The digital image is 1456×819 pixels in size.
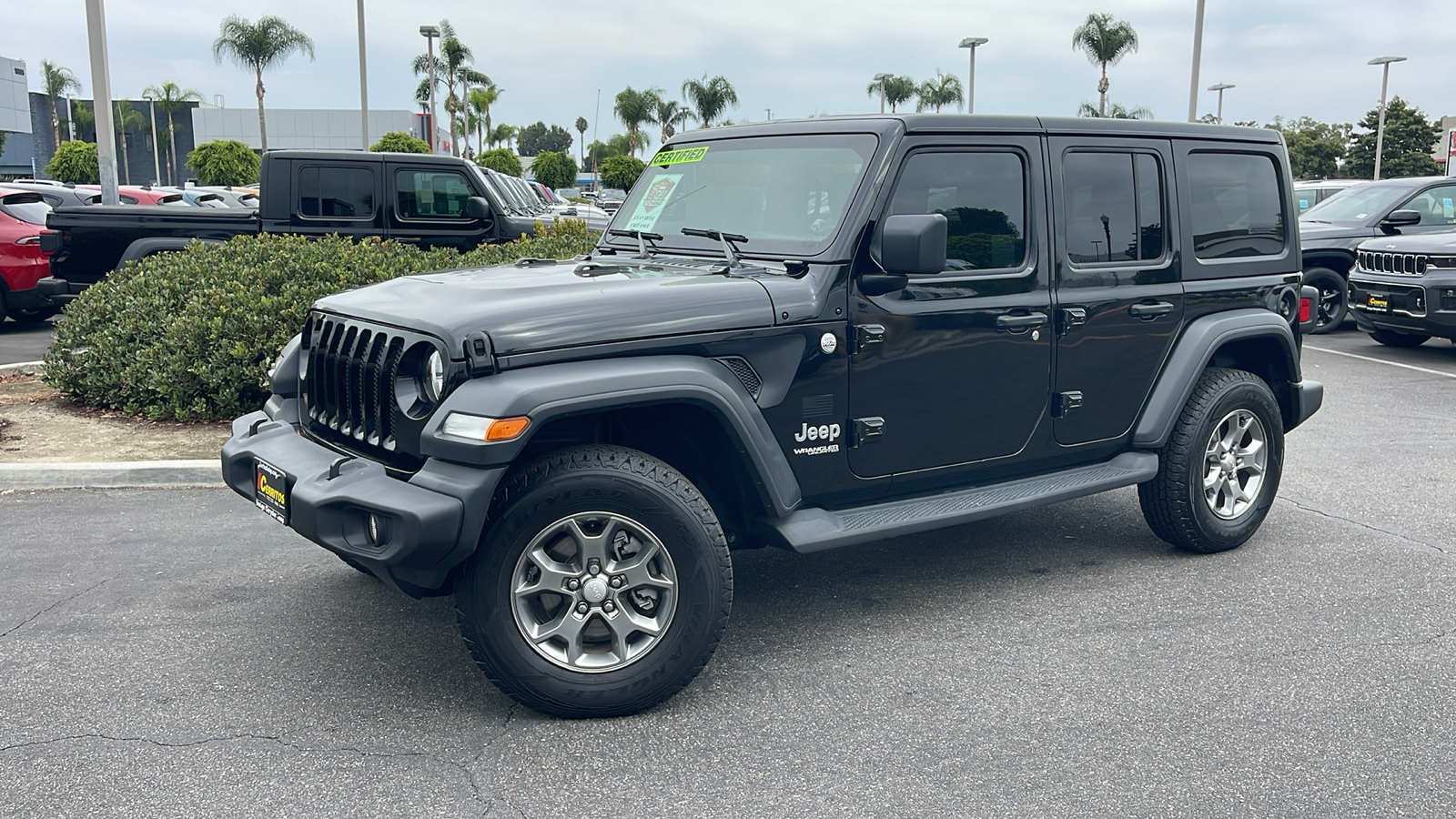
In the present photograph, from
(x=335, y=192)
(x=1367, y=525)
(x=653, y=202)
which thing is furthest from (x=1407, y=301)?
(x=335, y=192)

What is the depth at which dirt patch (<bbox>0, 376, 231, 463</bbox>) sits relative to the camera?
23.2 feet

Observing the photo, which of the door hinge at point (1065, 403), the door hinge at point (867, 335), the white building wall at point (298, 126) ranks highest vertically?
the white building wall at point (298, 126)

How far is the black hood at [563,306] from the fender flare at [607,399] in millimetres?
101

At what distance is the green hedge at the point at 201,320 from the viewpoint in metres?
7.78

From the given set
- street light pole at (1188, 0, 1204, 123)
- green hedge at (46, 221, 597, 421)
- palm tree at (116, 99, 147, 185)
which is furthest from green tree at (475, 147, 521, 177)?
palm tree at (116, 99, 147, 185)

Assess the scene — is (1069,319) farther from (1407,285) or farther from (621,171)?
(621,171)

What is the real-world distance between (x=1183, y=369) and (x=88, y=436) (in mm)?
6502

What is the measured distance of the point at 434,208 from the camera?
12.1 metres

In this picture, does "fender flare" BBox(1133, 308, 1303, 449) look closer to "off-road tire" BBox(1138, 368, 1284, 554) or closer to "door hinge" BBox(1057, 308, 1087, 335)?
"off-road tire" BBox(1138, 368, 1284, 554)

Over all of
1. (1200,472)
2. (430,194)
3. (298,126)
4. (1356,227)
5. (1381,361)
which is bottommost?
(1381,361)

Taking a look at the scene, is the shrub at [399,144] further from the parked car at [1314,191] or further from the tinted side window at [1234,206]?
the tinted side window at [1234,206]

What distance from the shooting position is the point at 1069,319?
4852 mm

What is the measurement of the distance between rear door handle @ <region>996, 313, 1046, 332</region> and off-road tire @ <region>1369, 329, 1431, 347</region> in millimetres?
10664

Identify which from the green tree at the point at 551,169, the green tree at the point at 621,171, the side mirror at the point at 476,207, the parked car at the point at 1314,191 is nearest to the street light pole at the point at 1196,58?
the parked car at the point at 1314,191
